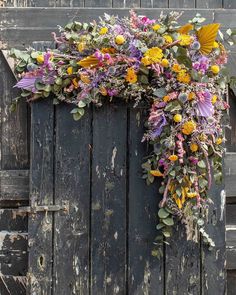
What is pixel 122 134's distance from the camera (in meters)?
2.45

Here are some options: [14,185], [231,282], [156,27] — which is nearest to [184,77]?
[156,27]

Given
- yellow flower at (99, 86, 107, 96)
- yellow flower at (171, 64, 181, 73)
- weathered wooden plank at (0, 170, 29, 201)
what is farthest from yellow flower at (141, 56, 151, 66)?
weathered wooden plank at (0, 170, 29, 201)

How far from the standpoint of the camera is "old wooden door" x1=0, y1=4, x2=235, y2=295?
2430mm

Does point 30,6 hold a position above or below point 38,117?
above

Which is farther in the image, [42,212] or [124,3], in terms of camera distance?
[124,3]

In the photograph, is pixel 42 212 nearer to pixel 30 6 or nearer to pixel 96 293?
pixel 96 293

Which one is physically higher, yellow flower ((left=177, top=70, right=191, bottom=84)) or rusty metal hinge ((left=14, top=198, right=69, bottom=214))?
yellow flower ((left=177, top=70, right=191, bottom=84))

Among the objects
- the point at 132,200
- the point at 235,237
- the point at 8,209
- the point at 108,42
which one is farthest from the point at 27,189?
the point at 235,237

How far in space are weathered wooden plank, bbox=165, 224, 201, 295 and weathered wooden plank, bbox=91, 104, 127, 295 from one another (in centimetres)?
21

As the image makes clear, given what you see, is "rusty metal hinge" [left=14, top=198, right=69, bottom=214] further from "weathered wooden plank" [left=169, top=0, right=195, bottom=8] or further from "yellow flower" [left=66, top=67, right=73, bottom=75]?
"weathered wooden plank" [left=169, top=0, right=195, bottom=8]

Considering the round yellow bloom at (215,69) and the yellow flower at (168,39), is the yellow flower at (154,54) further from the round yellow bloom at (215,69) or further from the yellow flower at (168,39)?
the round yellow bloom at (215,69)

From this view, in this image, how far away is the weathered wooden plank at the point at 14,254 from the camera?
102 inches

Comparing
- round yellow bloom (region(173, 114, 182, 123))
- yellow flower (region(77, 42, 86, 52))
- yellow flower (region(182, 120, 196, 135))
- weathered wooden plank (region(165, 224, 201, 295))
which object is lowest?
weathered wooden plank (region(165, 224, 201, 295))

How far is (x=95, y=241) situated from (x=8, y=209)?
502 millimetres
